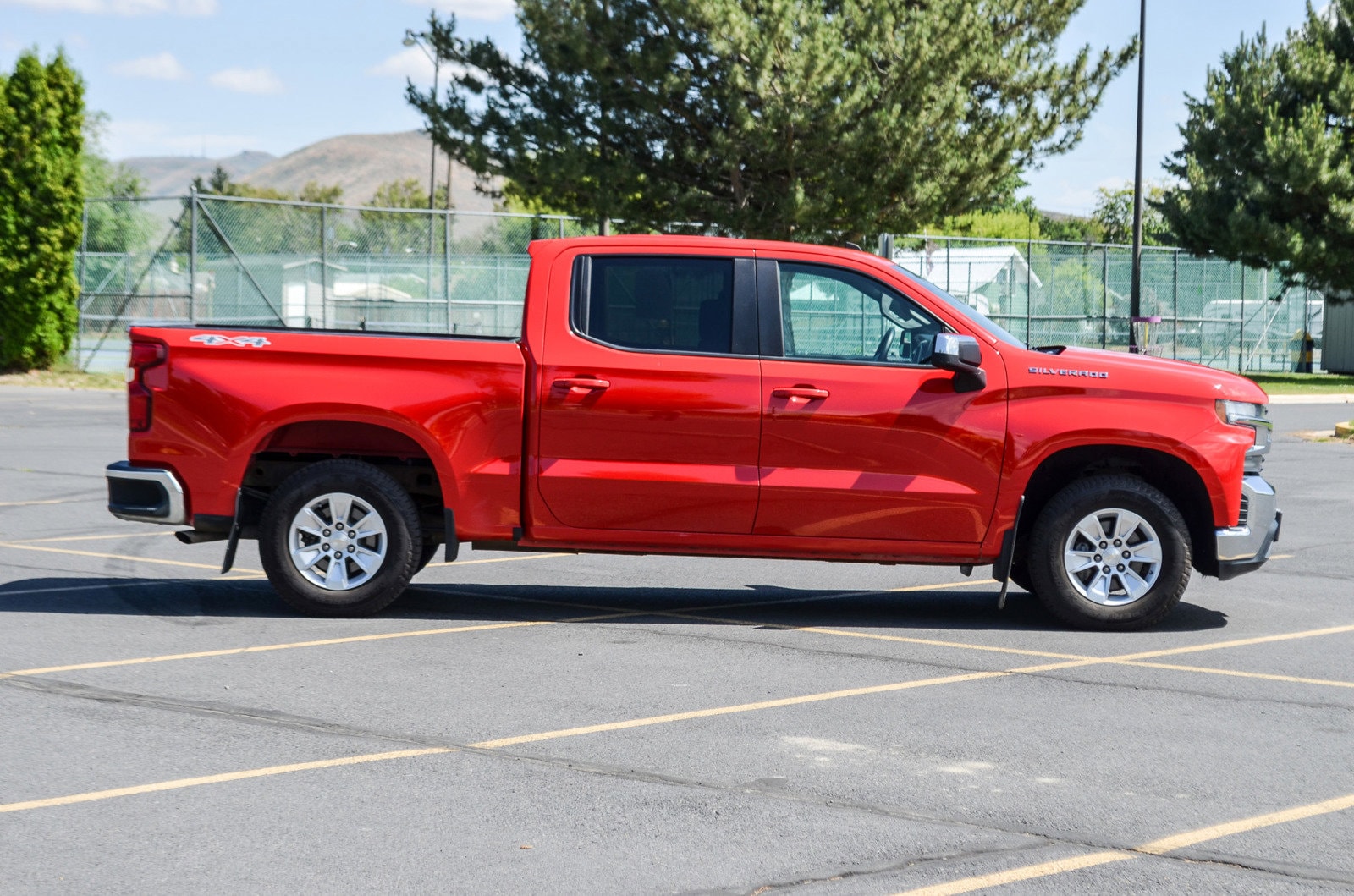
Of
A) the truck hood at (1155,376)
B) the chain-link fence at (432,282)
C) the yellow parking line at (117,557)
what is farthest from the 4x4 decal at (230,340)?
the chain-link fence at (432,282)

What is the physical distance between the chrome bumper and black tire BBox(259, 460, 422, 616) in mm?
468

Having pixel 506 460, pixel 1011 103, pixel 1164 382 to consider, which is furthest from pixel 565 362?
pixel 1011 103

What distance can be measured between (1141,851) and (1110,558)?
3.68 meters

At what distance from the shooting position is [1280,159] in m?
35.6

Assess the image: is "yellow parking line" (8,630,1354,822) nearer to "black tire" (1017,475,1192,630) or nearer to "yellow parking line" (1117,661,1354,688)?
"yellow parking line" (1117,661,1354,688)

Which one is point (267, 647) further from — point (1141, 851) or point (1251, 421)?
point (1251, 421)

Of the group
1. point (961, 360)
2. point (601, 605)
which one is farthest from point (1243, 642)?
point (601, 605)

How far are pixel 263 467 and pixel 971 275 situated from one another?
99.9 ft

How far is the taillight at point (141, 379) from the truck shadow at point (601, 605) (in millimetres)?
1055

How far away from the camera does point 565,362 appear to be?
26.2 ft

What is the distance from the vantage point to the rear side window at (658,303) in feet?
26.5

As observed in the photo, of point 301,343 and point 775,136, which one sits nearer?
point 301,343

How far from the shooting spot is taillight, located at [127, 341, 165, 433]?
26.7ft

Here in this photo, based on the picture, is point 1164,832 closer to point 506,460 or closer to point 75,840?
point 75,840
